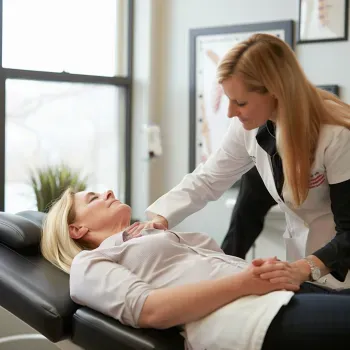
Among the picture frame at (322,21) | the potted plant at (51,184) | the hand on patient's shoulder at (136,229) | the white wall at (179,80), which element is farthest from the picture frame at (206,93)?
the hand on patient's shoulder at (136,229)

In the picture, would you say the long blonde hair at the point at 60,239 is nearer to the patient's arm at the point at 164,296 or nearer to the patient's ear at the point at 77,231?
the patient's ear at the point at 77,231

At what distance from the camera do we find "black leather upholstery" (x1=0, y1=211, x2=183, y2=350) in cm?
165

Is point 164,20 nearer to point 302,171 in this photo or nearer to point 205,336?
point 302,171

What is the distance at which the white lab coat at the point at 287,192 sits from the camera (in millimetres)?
1936

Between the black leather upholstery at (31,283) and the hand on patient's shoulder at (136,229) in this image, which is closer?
the black leather upholstery at (31,283)

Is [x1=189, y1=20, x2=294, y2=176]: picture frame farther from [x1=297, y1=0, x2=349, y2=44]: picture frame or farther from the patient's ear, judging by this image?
the patient's ear

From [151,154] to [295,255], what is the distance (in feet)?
6.91

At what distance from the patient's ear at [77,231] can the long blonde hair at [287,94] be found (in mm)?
679

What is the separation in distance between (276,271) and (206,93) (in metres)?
2.56

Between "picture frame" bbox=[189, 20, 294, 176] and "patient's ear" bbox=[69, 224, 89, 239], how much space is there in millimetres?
2093

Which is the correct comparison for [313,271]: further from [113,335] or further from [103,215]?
[103,215]

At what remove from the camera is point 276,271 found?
5.53 feet

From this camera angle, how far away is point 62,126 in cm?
405

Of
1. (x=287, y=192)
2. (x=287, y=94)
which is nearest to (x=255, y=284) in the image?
(x=287, y=192)
